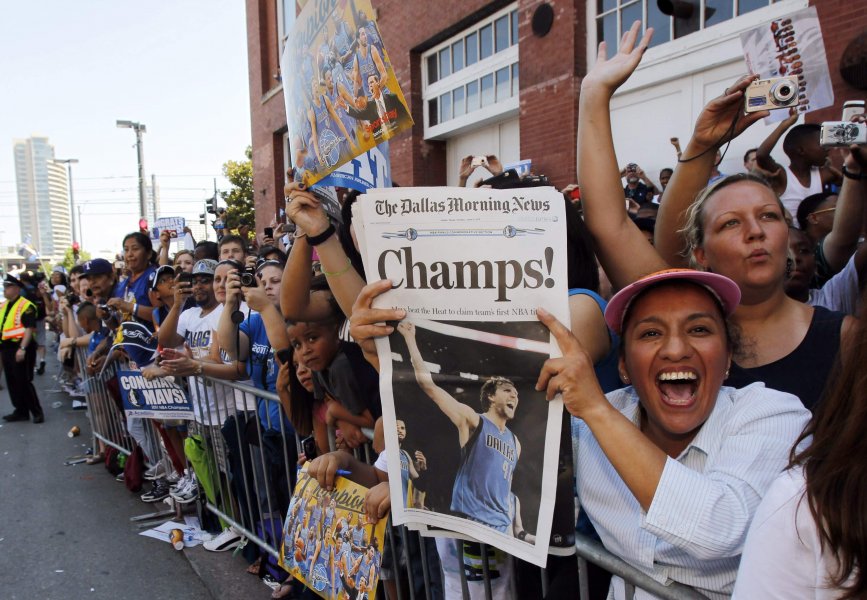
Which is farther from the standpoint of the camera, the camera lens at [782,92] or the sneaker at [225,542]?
the sneaker at [225,542]

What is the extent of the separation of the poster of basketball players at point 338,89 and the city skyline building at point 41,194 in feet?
611

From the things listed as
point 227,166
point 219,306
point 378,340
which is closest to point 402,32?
point 219,306

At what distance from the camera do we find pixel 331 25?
7.16ft

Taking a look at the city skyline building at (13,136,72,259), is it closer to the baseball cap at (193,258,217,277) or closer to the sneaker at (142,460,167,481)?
the sneaker at (142,460,167,481)

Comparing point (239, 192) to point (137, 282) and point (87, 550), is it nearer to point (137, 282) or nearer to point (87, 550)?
point (137, 282)

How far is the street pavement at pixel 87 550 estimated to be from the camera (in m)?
3.77

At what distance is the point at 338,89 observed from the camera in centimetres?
220

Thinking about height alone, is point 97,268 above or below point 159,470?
above

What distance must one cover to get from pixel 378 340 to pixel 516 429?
16.6 inches

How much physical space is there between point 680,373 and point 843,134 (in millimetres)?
1372

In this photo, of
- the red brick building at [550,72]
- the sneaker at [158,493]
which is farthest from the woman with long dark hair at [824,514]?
the sneaker at [158,493]

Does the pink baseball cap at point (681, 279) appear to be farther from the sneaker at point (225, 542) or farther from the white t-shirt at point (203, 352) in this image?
the sneaker at point (225, 542)

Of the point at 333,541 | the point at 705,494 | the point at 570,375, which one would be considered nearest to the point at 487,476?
the point at 570,375

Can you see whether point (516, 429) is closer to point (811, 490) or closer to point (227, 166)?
point (811, 490)
